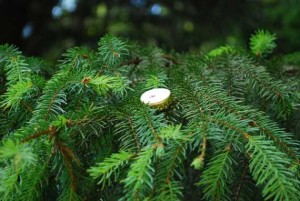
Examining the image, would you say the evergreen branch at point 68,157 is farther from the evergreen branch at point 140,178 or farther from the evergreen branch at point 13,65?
the evergreen branch at point 13,65

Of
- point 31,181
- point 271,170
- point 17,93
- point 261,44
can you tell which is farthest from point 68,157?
point 261,44

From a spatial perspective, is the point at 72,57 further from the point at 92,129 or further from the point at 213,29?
the point at 213,29

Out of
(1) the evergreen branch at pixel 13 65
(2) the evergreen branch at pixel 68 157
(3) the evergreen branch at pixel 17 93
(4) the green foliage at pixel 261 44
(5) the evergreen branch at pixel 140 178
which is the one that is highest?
(4) the green foliage at pixel 261 44

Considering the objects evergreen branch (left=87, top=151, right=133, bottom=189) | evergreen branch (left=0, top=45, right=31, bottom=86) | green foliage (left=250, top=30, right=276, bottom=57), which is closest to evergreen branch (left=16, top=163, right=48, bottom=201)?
evergreen branch (left=87, top=151, right=133, bottom=189)

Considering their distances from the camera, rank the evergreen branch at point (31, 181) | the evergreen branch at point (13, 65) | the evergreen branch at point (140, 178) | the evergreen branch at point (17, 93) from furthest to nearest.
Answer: the evergreen branch at point (13, 65) < the evergreen branch at point (17, 93) < the evergreen branch at point (31, 181) < the evergreen branch at point (140, 178)

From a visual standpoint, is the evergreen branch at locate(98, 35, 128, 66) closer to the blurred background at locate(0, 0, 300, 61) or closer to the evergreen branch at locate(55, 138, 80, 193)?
the evergreen branch at locate(55, 138, 80, 193)

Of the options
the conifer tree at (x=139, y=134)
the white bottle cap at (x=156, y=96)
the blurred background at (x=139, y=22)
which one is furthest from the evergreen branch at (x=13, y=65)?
the blurred background at (x=139, y=22)

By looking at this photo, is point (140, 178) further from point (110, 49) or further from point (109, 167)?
point (110, 49)
